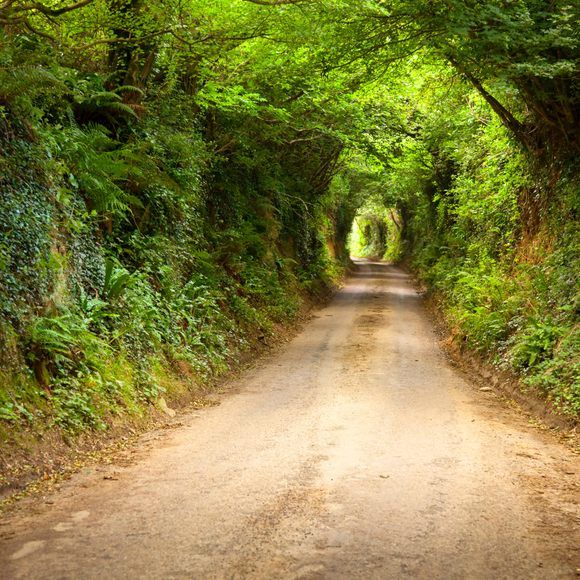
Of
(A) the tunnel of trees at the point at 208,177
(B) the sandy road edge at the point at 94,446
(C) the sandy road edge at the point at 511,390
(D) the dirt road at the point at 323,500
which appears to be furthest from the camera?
(C) the sandy road edge at the point at 511,390

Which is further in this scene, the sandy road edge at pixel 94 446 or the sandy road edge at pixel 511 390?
the sandy road edge at pixel 511 390

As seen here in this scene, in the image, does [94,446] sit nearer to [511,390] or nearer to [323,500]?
[323,500]

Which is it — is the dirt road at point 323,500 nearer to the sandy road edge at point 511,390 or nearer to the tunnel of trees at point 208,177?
the sandy road edge at point 511,390

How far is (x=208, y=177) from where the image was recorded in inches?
703

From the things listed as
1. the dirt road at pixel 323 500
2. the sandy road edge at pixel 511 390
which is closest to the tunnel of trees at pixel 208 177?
the sandy road edge at pixel 511 390

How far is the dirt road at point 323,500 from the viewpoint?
173 inches

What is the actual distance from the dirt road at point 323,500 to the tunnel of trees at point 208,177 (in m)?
1.43

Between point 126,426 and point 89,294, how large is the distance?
2.31 m

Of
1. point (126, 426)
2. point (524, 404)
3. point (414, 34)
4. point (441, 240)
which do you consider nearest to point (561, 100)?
point (414, 34)

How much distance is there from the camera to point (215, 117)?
18.4 metres

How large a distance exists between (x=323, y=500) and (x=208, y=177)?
1355 centimetres

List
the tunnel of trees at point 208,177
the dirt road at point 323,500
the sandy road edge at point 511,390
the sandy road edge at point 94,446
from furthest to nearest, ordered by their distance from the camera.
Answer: the sandy road edge at point 511,390
the tunnel of trees at point 208,177
the sandy road edge at point 94,446
the dirt road at point 323,500

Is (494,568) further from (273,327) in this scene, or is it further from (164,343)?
(273,327)

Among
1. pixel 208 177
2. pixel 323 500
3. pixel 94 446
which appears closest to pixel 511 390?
pixel 323 500
